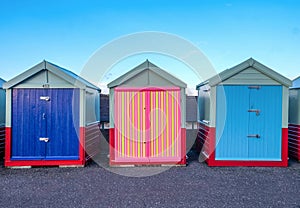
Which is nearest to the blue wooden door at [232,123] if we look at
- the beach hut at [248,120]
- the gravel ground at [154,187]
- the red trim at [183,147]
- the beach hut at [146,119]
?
the beach hut at [248,120]

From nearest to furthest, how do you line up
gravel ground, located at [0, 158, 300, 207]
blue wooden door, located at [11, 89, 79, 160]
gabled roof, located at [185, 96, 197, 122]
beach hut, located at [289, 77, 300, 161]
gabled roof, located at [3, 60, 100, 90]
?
gravel ground, located at [0, 158, 300, 207]
gabled roof, located at [3, 60, 100, 90]
blue wooden door, located at [11, 89, 79, 160]
beach hut, located at [289, 77, 300, 161]
gabled roof, located at [185, 96, 197, 122]

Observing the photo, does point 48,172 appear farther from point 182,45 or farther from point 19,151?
point 182,45

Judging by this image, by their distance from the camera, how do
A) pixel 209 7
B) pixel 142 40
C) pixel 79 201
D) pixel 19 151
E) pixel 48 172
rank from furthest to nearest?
pixel 209 7
pixel 142 40
pixel 19 151
pixel 48 172
pixel 79 201

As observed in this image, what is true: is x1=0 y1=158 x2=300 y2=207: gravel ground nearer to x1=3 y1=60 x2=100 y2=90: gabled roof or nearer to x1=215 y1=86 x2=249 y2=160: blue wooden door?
x1=215 y1=86 x2=249 y2=160: blue wooden door

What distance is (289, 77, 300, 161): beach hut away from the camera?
7.16 meters

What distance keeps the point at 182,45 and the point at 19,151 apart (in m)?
5.13

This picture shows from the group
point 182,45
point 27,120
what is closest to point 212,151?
point 182,45

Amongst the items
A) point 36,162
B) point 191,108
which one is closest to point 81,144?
point 36,162

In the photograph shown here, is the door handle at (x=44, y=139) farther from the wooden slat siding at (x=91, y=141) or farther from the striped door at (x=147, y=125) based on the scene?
the striped door at (x=147, y=125)

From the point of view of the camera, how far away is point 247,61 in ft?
20.8

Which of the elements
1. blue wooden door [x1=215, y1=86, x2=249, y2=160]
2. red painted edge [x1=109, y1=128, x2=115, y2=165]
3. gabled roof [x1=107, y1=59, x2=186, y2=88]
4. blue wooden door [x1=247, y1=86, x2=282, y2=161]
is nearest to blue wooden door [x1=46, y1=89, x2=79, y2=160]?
red painted edge [x1=109, y1=128, x2=115, y2=165]

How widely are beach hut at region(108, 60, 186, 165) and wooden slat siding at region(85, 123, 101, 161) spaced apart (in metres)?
0.77

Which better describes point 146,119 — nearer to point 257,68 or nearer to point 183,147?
point 183,147

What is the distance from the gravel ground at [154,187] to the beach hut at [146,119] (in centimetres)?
44
